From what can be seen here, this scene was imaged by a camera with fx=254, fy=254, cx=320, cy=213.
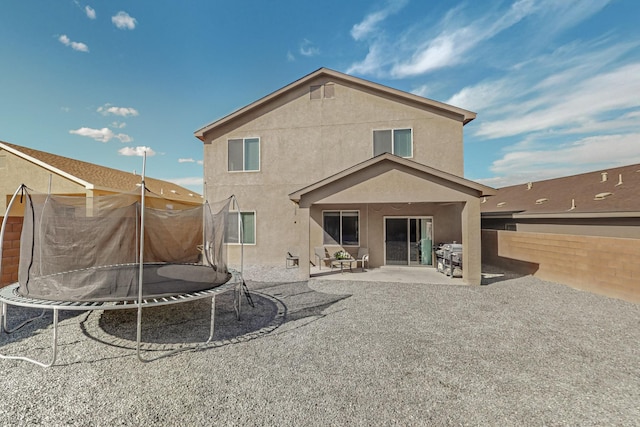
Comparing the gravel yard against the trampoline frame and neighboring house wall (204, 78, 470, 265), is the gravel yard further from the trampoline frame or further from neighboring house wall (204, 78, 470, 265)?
neighboring house wall (204, 78, 470, 265)

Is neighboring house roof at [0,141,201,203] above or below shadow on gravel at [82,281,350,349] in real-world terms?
above

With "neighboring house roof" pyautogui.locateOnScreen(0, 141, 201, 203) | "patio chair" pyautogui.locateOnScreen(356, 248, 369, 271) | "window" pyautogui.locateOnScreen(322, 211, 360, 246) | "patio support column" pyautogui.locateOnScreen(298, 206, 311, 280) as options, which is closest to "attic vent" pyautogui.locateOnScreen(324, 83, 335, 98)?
"window" pyautogui.locateOnScreen(322, 211, 360, 246)

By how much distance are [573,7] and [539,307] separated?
10244mm

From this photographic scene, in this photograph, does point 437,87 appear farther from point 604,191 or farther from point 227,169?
point 227,169

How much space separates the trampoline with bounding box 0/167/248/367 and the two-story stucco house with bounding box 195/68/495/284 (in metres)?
4.95

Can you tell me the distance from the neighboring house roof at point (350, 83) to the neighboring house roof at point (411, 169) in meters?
3.90

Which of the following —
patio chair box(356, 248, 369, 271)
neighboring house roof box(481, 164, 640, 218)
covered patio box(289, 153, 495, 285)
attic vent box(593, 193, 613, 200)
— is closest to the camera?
covered patio box(289, 153, 495, 285)

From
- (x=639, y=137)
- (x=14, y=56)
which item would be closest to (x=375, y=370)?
(x=14, y=56)

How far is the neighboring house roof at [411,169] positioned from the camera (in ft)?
27.2

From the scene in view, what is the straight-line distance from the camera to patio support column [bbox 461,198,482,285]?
27.1 feet

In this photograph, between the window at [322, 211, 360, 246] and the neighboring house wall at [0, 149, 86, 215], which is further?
the neighboring house wall at [0, 149, 86, 215]

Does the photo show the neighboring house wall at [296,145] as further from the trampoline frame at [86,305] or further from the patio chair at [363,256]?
the trampoline frame at [86,305]

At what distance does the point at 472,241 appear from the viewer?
827cm

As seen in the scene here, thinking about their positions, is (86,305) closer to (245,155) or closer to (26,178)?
(245,155)
